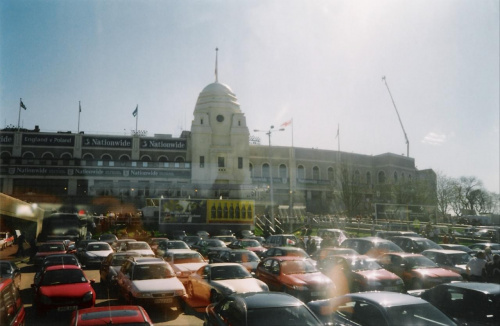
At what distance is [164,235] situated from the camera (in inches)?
1372

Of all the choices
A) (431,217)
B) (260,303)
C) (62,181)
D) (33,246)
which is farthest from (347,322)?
(62,181)

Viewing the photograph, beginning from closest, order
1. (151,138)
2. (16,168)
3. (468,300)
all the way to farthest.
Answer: (468,300) < (16,168) < (151,138)

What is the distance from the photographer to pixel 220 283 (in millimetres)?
10883

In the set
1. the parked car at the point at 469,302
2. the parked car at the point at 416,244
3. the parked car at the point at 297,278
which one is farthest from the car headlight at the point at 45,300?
the parked car at the point at 416,244

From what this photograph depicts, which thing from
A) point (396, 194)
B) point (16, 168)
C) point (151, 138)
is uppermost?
point (151, 138)

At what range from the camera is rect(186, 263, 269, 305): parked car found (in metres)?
10.6

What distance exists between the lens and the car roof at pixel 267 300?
666 cm

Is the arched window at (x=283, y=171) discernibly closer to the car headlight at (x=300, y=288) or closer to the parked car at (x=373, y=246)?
the parked car at (x=373, y=246)

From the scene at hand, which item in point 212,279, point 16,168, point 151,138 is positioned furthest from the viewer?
point 151,138

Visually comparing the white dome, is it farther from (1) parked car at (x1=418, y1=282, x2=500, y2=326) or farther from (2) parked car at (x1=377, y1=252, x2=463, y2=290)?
(1) parked car at (x1=418, y1=282, x2=500, y2=326)

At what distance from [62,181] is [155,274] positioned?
46513 millimetres

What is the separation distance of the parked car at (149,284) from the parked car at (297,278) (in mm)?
3100

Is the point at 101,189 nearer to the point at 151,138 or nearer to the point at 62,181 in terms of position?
the point at 62,181

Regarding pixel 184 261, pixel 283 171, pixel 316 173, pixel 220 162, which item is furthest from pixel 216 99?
pixel 184 261
